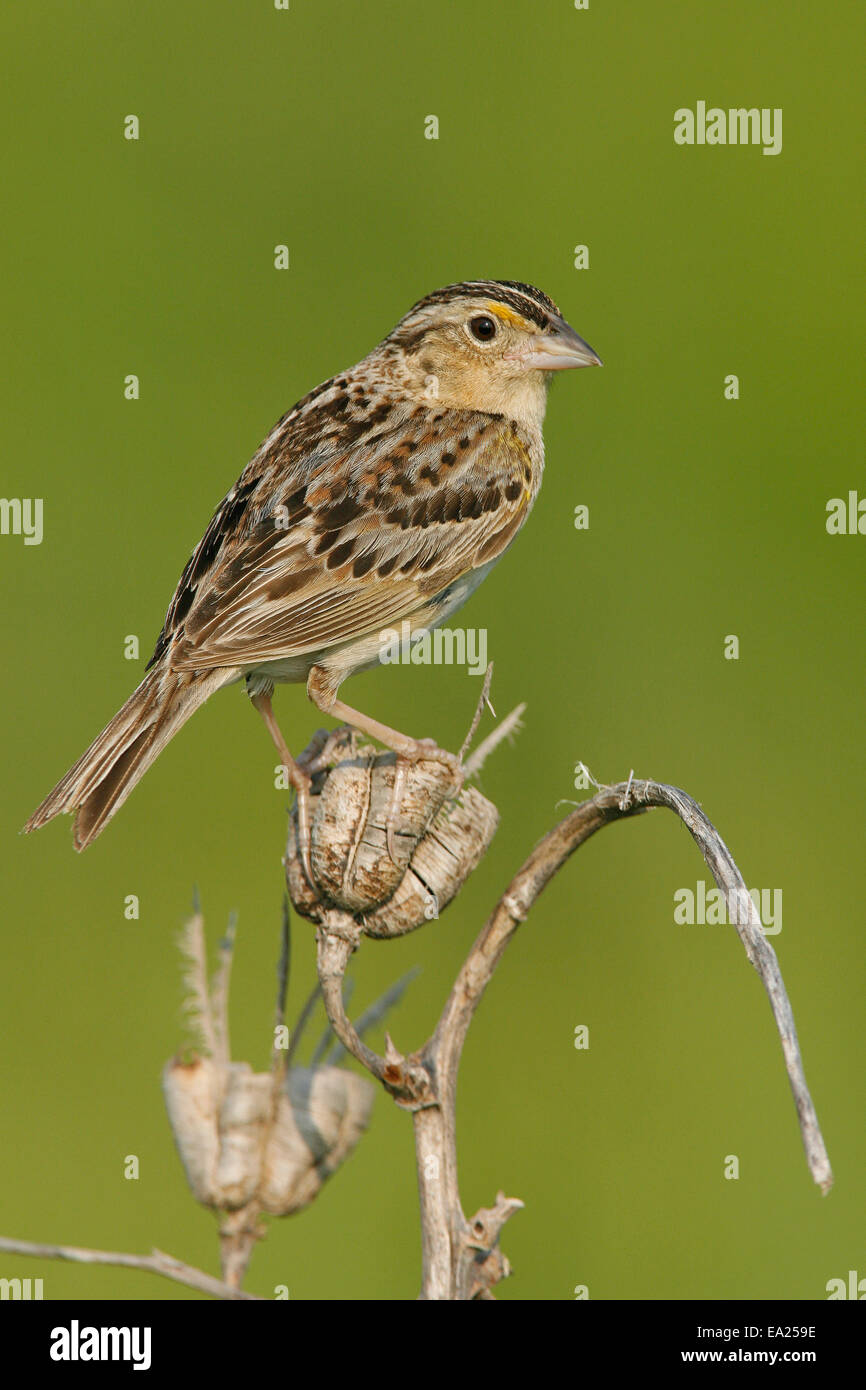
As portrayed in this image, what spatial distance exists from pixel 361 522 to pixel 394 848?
1.96m

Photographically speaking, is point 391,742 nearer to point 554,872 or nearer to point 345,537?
point 345,537

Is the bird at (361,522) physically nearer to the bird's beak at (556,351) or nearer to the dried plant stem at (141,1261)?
the bird's beak at (556,351)

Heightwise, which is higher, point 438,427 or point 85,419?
point 85,419

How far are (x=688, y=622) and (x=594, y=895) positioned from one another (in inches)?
55.5

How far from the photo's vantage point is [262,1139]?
3.40 m

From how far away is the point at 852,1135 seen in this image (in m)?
6.23

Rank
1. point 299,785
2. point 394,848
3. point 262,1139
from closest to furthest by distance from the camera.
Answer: point 394,848 < point 262,1139 < point 299,785

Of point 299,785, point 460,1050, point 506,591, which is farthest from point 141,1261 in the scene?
point 506,591

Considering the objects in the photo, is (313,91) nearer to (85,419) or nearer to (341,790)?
(85,419)

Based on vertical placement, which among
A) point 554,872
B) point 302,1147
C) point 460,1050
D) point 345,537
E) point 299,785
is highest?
point 345,537

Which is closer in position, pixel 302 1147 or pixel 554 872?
pixel 554 872

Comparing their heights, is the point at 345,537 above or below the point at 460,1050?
above

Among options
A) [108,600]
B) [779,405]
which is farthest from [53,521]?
[779,405]

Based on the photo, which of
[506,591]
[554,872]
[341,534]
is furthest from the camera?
[506,591]
